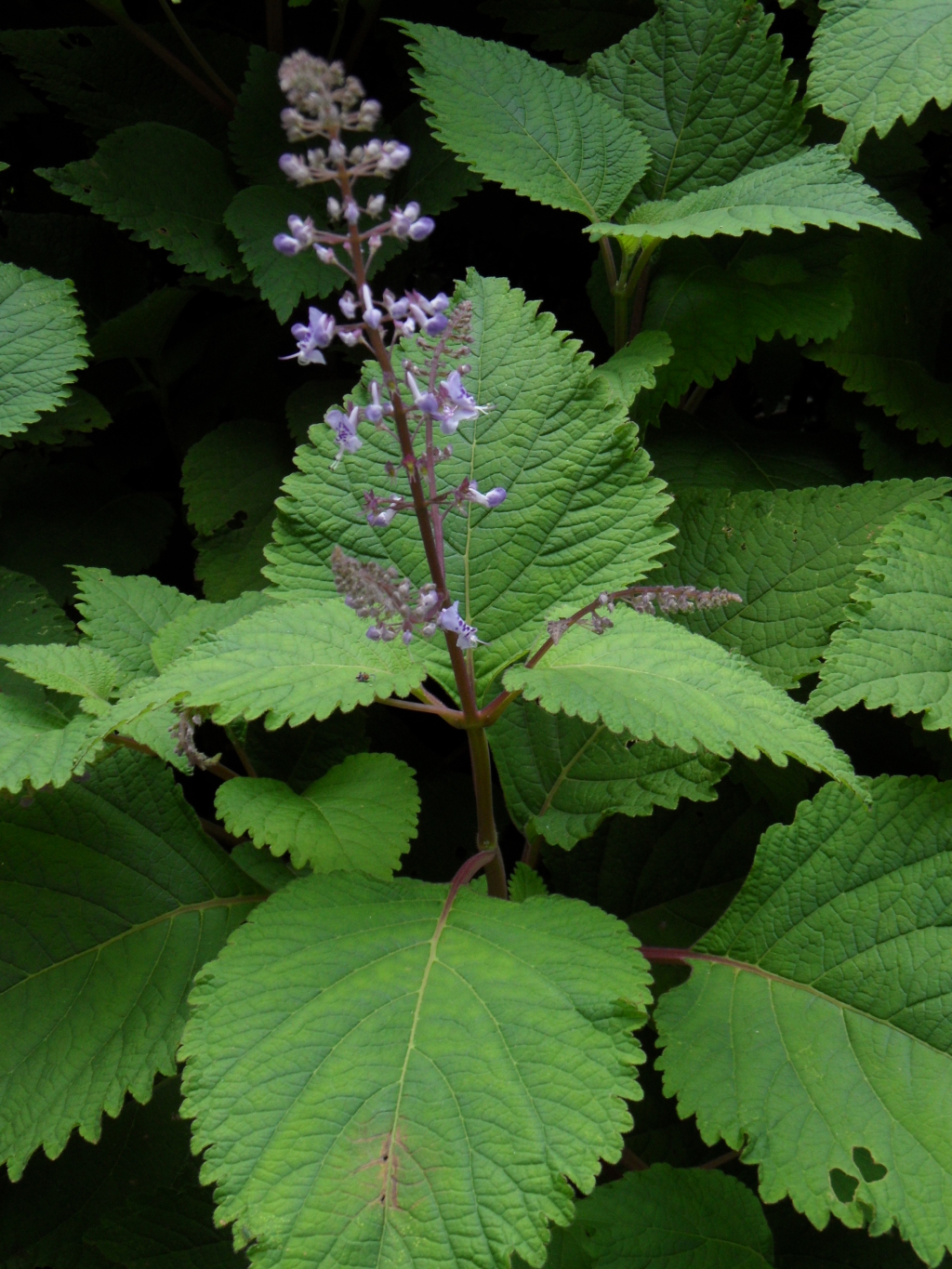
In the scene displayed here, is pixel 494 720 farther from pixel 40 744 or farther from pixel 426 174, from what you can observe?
pixel 426 174

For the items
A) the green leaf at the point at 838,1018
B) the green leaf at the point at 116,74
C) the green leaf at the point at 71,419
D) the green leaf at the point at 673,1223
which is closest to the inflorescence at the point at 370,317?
the green leaf at the point at 838,1018

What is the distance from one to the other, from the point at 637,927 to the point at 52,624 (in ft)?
3.15

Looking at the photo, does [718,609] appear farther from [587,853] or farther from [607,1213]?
[607,1213]

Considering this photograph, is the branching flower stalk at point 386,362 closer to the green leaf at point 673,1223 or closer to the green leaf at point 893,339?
the green leaf at point 673,1223

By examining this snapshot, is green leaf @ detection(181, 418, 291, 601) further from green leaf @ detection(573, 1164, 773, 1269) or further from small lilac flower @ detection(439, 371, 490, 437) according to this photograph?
green leaf @ detection(573, 1164, 773, 1269)

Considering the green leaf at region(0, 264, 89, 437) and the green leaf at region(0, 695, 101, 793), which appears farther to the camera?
the green leaf at region(0, 264, 89, 437)

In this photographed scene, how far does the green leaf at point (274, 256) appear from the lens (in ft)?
4.86

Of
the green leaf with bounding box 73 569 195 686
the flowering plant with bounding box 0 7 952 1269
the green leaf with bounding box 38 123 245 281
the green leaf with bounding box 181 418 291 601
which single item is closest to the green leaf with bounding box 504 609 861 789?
the flowering plant with bounding box 0 7 952 1269

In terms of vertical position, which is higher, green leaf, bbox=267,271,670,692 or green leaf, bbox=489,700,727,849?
green leaf, bbox=267,271,670,692

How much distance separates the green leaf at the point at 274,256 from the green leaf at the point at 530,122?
0.85 ft

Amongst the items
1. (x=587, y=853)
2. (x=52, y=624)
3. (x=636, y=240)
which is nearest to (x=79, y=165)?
(x=52, y=624)

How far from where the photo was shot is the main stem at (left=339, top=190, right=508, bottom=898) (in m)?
0.80

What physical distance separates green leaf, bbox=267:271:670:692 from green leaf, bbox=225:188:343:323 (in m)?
0.35

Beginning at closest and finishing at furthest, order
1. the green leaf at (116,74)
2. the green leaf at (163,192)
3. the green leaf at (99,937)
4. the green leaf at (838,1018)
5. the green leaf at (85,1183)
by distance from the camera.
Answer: the green leaf at (838,1018)
the green leaf at (99,937)
the green leaf at (85,1183)
the green leaf at (163,192)
the green leaf at (116,74)
